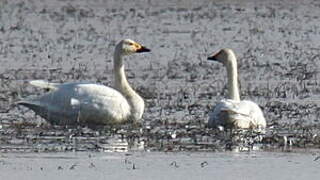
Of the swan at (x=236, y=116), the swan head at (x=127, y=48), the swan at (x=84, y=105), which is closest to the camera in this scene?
the swan at (x=236, y=116)

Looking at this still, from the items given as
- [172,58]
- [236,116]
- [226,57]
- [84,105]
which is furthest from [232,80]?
[172,58]

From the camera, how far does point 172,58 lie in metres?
24.1

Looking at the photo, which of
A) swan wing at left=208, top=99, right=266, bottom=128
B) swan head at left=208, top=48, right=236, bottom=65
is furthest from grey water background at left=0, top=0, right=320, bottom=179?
swan head at left=208, top=48, right=236, bottom=65

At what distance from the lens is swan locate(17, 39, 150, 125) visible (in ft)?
49.0

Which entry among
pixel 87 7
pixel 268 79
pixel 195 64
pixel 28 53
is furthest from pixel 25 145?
pixel 87 7

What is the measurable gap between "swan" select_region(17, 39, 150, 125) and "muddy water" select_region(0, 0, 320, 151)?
8.6 inches

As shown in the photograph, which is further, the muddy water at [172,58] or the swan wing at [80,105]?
the swan wing at [80,105]

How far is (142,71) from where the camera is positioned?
70.9 ft

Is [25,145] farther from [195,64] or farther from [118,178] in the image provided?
[195,64]

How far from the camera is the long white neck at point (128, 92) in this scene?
1520 cm

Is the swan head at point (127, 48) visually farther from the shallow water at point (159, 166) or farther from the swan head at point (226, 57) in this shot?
the shallow water at point (159, 166)

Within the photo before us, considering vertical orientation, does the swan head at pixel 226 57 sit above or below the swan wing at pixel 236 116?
above

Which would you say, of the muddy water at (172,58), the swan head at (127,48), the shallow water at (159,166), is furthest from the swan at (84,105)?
the shallow water at (159,166)

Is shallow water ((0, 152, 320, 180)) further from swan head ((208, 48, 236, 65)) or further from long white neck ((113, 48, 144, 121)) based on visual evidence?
swan head ((208, 48, 236, 65))
